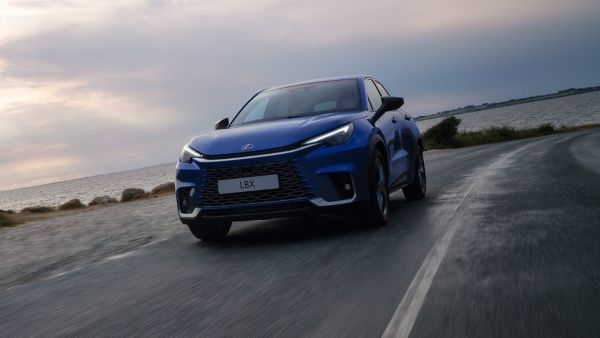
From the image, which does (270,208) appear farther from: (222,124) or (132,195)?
(132,195)

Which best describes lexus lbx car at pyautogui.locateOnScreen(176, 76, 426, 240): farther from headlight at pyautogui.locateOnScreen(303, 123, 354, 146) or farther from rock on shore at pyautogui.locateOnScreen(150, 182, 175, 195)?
rock on shore at pyautogui.locateOnScreen(150, 182, 175, 195)

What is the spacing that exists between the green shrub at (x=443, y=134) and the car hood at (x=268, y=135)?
49.0m

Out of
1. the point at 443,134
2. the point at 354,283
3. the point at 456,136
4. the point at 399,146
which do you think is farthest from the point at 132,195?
the point at 456,136

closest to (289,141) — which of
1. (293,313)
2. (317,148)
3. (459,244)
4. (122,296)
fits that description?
(317,148)

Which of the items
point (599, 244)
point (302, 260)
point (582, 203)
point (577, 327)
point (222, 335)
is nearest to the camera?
point (577, 327)

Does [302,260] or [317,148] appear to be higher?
[317,148]

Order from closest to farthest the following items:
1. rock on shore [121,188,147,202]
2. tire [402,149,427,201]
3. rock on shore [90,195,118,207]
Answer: tire [402,149,427,201]
rock on shore [121,188,147,202]
rock on shore [90,195,118,207]

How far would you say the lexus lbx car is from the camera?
6.35 meters

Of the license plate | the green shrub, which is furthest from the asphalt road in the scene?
the green shrub

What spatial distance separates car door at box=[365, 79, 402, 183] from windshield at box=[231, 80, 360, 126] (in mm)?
321

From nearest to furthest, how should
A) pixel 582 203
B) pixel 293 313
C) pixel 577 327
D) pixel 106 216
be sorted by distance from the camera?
pixel 577 327
pixel 293 313
pixel 582 203
pixel 106 216

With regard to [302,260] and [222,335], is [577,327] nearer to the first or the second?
[222,335]

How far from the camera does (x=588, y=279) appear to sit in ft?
13.5

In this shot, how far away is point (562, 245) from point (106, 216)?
951 centimetres
